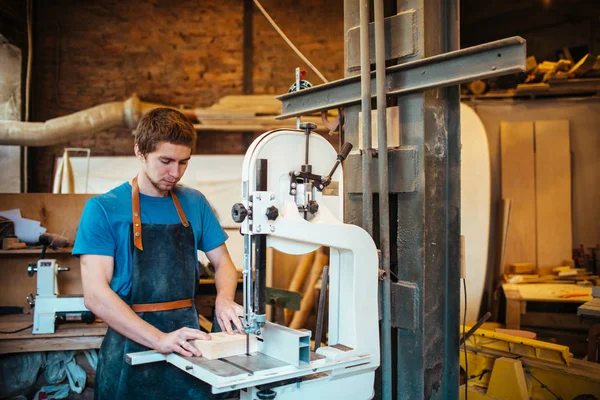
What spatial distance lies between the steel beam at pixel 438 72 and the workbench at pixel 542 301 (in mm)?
2413

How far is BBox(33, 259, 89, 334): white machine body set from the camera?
117 inches

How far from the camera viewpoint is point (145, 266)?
1912 mm

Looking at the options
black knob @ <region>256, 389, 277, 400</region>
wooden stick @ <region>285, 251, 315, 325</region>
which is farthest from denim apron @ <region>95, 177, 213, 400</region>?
wooden stick @ <region>285, 251, 315, 325</region>

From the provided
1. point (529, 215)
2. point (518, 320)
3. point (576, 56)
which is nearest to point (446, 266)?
point (518, 320)

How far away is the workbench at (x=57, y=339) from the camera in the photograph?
2.93 metres

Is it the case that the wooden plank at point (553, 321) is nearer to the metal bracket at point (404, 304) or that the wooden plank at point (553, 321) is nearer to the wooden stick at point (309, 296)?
the wooden stick at point (309, 296)

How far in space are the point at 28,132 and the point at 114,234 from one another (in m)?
3.85

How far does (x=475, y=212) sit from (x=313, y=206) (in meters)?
2.74

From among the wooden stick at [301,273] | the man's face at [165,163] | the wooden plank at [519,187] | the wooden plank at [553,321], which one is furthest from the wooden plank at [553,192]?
the man's face at [165,163]

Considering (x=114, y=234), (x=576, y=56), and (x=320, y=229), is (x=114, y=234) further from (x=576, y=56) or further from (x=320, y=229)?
(x=576, y=56)

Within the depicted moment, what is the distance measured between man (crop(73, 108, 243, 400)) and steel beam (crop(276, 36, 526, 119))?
626 mm

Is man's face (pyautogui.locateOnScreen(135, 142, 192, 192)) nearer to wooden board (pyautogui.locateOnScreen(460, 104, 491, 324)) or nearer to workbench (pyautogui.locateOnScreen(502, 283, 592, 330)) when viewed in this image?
wooden board (pyautogui.locateOnScreen(460, 104, 491, 324))

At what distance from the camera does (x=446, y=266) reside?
2.05m

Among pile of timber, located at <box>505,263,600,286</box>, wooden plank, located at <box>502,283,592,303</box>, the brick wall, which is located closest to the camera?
wooden plank, located at <box>502,283,592,303</box>
